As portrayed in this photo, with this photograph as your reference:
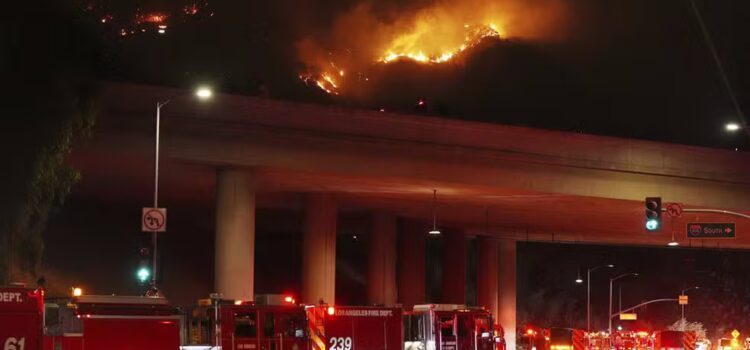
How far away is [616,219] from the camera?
55.0 metres

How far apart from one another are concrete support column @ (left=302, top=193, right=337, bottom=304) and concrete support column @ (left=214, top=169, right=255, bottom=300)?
841 cm

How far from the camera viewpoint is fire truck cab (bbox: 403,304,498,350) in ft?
105

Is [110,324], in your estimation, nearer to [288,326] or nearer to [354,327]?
[288,326]

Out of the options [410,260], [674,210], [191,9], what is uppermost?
[191,9]

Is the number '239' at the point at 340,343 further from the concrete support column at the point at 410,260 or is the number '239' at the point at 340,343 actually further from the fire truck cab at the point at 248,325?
the concrete support column at the point at 410,260

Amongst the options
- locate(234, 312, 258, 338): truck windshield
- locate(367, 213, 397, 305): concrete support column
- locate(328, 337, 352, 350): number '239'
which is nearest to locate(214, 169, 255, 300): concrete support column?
locate(328, 337, 352, 350): number '239'

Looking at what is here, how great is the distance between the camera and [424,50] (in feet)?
175

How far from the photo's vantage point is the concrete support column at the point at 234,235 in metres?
38.4

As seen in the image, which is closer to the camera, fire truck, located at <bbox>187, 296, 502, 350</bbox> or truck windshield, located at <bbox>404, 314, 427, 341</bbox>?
fire truck, located at <bbox>187, 296, 502, 350</bbox>

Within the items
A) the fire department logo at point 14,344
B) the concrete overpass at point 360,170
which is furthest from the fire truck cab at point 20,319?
A: the concrete overpass at point 360,170

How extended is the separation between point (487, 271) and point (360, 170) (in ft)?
115

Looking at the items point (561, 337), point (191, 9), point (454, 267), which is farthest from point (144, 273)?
point (454, 267)

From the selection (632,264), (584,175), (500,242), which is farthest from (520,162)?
(632,264)

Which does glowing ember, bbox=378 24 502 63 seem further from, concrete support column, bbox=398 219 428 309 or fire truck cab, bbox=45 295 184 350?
fire truck cab, bbox=45 295 184 350
